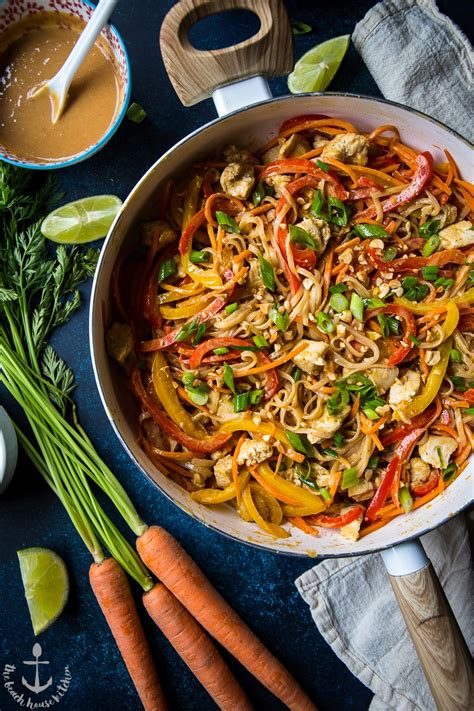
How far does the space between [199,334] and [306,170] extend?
2.74ft

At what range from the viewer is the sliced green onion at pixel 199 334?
2.86 metres

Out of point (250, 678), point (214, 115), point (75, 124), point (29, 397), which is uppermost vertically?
point (75, 124)

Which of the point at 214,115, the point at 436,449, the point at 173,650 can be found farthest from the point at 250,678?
the point at 214,115

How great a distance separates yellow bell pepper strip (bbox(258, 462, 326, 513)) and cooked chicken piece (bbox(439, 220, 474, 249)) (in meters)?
1.22

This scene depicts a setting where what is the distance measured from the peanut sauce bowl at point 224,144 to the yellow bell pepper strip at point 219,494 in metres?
0.04

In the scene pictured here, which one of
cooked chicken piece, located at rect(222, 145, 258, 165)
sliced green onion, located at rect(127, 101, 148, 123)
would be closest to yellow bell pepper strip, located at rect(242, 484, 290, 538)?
cooked chicken piece, located at rect(222, 145, 258, 165)

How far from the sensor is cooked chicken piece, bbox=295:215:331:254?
2816 millimetres

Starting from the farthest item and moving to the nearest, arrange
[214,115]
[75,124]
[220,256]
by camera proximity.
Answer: [214,115] → [75,124] → [220,256]

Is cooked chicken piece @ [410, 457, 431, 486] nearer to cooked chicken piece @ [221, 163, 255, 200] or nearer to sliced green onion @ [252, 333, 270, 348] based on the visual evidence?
sliced green onion @ [252, 333, 270, 348]

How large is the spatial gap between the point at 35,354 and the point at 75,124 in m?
1.15

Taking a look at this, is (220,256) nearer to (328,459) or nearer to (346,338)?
(346,338)

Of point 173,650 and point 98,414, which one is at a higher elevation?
point 98,414

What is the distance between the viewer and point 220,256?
2.85m

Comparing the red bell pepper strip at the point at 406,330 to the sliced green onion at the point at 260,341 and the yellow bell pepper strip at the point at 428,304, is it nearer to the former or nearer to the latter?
the yellow bell pepper strip at the point at 428,304
